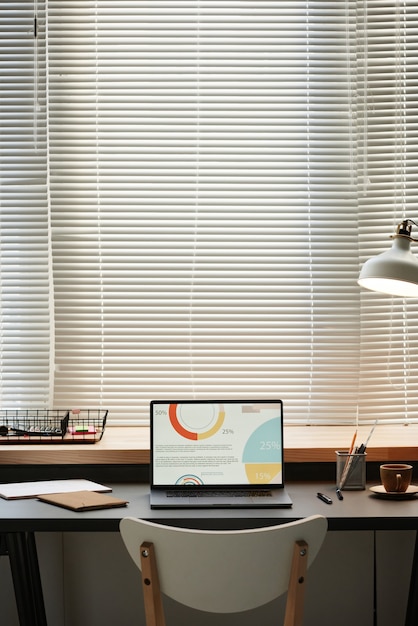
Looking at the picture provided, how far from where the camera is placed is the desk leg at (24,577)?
203 centimetres

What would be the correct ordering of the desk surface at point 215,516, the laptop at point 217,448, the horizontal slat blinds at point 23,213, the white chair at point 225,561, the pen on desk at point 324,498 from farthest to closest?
the horizontal slat blinds at point 23,213 → the laptop at point 217,448 → the pen on desk at point 324,498 → the desk surface at point 215,516 → the white chair at point 225,561

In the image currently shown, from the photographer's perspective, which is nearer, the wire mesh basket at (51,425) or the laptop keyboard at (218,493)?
the laptop keyboard at (218,493)

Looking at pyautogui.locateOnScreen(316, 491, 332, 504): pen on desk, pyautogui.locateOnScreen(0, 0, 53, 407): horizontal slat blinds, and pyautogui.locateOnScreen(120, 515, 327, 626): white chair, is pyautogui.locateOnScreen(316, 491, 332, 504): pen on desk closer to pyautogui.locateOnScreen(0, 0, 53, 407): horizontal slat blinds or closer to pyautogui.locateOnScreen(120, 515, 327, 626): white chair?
pyautogui.locateOnScreen(120, 515, 327, 626): white chair

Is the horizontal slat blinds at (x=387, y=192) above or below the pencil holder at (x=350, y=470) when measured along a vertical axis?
above

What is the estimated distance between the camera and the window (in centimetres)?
264

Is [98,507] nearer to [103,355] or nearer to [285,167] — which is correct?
[103,355]

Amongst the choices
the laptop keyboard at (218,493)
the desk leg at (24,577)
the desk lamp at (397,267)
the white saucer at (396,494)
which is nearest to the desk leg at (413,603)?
the white saucer at (396,494)

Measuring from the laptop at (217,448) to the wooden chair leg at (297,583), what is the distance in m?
0.48

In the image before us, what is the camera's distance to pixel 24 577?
2070mm

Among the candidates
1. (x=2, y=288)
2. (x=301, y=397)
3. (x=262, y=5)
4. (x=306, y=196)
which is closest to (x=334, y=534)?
(x=301, y=397)

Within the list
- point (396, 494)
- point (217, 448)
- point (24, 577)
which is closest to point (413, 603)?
point (396, 494)

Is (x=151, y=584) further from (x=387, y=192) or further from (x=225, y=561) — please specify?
(x=387, y=192)

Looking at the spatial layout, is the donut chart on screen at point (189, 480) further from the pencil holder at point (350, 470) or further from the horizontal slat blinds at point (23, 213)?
the horizontal slat blinds at point (23, 213)

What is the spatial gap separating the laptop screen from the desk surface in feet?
0.47
